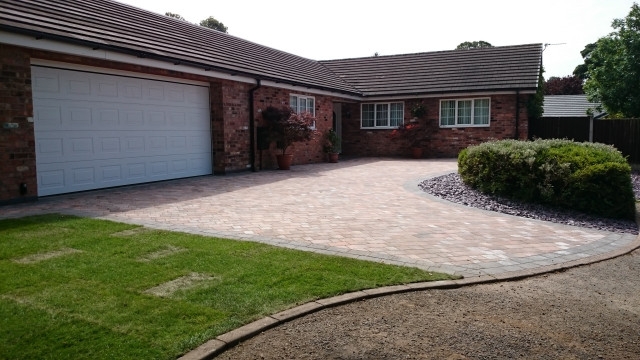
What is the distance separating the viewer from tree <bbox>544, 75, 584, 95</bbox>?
49.5 metres

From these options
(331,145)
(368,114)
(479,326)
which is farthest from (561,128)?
(479,326)

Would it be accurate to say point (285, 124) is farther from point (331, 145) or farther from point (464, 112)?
point (464, 112)

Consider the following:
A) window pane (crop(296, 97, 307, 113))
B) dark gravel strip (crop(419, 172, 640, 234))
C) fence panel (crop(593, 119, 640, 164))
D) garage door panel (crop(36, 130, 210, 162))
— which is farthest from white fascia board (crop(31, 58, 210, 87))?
fence panel (crop(593, 119, 640, 164))

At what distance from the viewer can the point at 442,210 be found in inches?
348

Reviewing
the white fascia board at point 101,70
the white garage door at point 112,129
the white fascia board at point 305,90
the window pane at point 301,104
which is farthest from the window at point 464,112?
the white fascia board at point 101,70

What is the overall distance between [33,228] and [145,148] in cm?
577

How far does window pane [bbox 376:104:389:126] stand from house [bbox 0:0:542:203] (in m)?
0.05

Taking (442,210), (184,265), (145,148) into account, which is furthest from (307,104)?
(184,265)

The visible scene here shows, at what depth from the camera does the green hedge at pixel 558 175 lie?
844 cm

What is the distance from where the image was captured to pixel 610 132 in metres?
17.5

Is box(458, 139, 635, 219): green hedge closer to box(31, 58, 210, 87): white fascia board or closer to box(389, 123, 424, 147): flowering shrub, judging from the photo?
box(31, 58, 210, 87): white fascia board

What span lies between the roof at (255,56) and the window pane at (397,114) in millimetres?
846

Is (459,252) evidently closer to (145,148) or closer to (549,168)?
(549,168)

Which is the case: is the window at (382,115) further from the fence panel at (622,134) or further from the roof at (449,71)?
the fence panel at (622,134)
